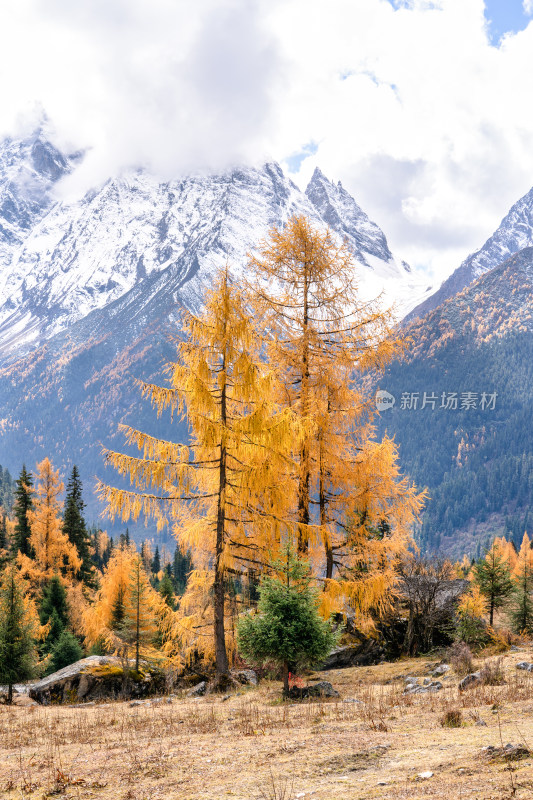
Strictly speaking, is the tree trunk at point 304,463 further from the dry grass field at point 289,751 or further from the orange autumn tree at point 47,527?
the orange autumn tree at point 47,527

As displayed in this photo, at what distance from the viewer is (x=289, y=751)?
280 inches

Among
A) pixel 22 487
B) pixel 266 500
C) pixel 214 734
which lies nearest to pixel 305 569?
pixel 266 500

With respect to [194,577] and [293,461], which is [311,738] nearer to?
[293,461]

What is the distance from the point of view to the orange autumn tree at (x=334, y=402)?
15852mm

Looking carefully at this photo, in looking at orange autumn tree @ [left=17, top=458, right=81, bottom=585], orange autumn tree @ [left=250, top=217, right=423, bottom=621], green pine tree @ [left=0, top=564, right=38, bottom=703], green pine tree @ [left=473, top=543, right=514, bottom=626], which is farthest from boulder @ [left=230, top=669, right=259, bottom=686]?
orange autumn tree @ [left=17, top=458, right=81, bottom=585]

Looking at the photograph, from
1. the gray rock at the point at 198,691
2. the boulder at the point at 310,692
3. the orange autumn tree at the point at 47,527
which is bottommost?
the gray rock at the point at 198,691

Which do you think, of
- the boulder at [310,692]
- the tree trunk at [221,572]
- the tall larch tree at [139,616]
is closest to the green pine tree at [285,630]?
the boulder at [310,692]

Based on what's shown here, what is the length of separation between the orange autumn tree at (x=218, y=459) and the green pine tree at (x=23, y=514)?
32755 millimetres

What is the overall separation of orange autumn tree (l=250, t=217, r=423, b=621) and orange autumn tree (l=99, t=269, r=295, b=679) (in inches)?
46.0

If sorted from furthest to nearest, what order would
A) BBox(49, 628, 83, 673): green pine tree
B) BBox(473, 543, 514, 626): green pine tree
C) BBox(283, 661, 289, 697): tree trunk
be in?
BBox(473, 543, 514, 626): green pine tree → BBox(49, 628, 83, 673): green pine tree → BBox(283, 661, 289, 697): tree trunk

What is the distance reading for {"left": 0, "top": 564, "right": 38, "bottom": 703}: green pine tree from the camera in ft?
69.2

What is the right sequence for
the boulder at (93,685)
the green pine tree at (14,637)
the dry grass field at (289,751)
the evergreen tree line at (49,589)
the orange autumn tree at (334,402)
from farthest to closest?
the evergreen tree line at (49,589), the green pine tree at (14,637), the boulder at (93,685), the orange autumn tree at (334,402), the dry grass field at (289,751)

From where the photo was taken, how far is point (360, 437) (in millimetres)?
17281

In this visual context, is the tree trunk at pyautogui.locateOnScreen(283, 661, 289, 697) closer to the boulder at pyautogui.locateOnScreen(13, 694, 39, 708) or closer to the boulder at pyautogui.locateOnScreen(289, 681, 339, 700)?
the boulder at pyautogui.locateOnScreen(289, 681, 339, 700)
